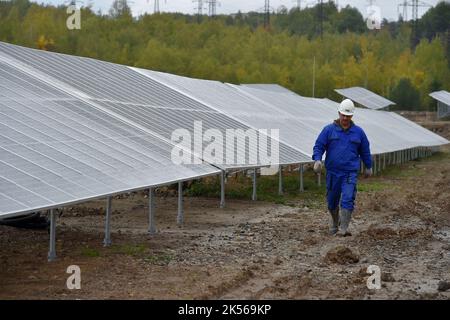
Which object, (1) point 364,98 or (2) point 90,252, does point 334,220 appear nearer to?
(2) point 90,252

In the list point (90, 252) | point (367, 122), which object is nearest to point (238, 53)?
point (367, 122)

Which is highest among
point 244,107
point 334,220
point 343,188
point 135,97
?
point 135,97

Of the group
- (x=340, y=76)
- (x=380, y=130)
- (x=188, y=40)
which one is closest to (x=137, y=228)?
(x=380, y=130)

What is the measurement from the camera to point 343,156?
12.0m

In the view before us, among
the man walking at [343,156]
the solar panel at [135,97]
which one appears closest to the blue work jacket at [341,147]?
the man walking at [343,156]

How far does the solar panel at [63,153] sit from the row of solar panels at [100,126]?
0.02 meters

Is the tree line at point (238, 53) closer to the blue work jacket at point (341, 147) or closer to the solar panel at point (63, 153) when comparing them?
the solar panel at point (63, 153)

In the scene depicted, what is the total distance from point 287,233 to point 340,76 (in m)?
66.8

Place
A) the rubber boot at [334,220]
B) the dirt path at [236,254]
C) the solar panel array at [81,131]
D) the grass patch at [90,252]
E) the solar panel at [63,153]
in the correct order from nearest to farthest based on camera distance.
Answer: the dirt path at [236,254] < the solar panel at [63,153] < the solar panel array at [81,131] < the grass patch at [90,252] < the rubber boot at [334,220]

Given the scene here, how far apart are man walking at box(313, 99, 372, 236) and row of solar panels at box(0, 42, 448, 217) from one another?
2.39 metres

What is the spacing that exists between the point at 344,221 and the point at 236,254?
77.9 inches

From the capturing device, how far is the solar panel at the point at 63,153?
31.2 feet

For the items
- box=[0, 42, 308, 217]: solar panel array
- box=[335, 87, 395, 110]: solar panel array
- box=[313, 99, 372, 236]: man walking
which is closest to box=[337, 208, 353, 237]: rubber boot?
box=[313, 99, 372, 236]: man walking

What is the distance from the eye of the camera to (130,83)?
19.8 meters
